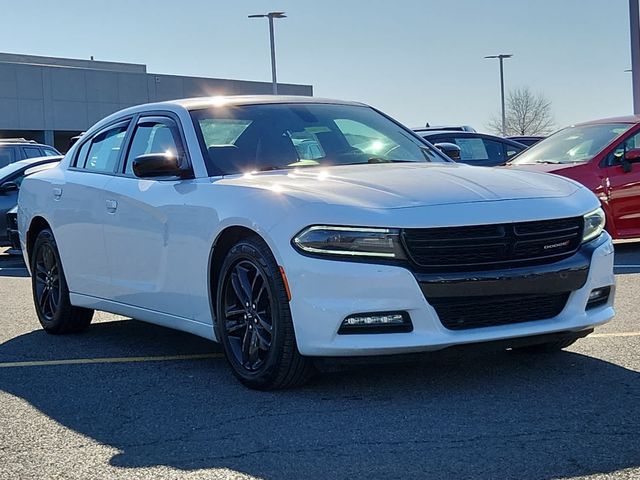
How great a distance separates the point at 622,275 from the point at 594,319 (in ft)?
14.7

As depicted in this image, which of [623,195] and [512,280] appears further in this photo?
[623,195]

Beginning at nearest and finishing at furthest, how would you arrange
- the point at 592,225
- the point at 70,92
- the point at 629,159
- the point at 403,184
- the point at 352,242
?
the point at 352,242, the point at 403,184, the point at 592,225, the point at 629,159, the point at 70,92

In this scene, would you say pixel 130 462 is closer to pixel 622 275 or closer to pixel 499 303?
pixel 499 303

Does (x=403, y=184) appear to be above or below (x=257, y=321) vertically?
above

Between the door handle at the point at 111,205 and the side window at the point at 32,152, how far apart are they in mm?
12129

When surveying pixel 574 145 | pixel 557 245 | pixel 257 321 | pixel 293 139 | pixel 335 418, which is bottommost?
pixel 335 418

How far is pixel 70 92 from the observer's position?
177ft

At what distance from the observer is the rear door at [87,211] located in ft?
22.9

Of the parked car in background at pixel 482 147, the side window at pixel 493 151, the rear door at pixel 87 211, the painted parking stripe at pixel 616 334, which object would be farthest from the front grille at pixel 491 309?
the side window at pixel 493 151

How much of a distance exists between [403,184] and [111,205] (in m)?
2.19

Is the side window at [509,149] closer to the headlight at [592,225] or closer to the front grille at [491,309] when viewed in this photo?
the headlight at [592,225]

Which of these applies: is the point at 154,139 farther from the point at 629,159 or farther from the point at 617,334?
the point at 629,159

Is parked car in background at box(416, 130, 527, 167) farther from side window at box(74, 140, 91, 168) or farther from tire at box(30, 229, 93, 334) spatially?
tire at box(30, 229, 93, 334)

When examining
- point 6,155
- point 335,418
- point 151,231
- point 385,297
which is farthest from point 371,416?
point 6,155
